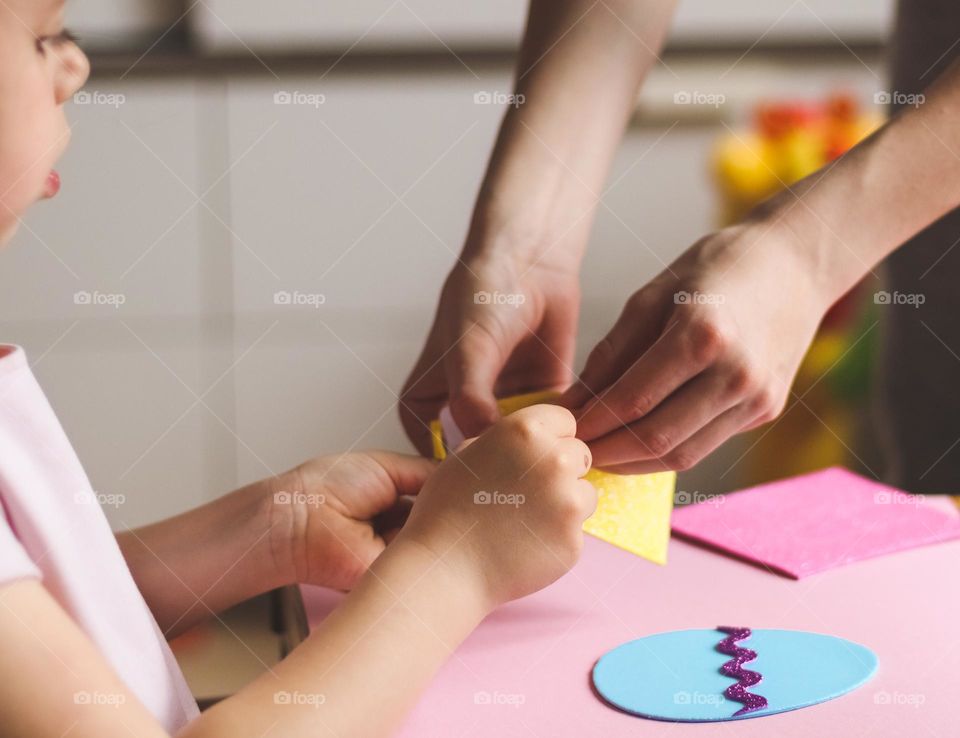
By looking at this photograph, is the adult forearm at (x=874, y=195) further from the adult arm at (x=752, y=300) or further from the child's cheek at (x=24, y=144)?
the child's cheek at (x=24, y=144)

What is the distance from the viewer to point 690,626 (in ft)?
2.44

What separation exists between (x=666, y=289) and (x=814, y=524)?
285 mm

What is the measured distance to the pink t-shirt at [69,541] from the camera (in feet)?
1.91

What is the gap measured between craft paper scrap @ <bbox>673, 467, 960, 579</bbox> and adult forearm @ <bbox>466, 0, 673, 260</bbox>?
29 cm

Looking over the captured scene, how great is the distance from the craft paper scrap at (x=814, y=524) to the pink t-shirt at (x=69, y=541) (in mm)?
458

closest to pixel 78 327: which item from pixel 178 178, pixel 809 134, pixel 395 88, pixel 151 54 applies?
pixel 178 178

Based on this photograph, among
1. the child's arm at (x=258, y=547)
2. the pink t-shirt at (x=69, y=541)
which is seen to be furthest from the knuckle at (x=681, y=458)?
the pink t-shirt at (x=69, y=541)

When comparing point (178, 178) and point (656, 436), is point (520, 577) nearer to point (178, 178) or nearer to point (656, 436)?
point (656, 436)

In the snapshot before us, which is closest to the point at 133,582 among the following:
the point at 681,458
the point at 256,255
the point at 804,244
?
the point at 681,458

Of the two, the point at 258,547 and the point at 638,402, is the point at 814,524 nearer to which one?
the point at 638,402

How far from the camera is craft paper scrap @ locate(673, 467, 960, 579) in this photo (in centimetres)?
85

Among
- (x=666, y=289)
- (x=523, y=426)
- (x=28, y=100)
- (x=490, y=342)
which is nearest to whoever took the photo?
(x=28, y=100)

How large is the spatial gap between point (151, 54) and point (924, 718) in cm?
183

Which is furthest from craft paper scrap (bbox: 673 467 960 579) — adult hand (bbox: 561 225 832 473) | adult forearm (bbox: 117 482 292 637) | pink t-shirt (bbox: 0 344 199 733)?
pink t-shirt (bbox: 0 344 199 733)
